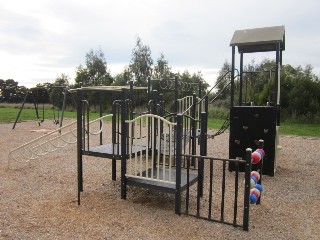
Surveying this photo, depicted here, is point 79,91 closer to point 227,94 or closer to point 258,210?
point 258,210

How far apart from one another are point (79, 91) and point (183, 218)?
2.18 meters

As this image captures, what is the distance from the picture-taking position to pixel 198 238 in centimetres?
303

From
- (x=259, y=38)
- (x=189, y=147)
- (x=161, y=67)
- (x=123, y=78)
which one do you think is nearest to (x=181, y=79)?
(x=161, y=67)

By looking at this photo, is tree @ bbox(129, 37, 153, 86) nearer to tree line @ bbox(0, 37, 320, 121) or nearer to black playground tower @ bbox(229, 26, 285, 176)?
tree line @ bbox(0, 37, 320, 121)

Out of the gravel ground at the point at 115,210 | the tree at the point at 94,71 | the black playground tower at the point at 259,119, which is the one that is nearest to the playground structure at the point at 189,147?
the black playground tower at the point at 259,119

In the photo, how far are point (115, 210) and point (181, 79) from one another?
18511 mm

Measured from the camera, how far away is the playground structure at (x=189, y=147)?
360 cm

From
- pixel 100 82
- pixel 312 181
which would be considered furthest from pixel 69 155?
pixel 100 82

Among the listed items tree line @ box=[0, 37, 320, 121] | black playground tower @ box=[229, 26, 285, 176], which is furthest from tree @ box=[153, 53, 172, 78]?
black playground tower @ box=[229, 26, 285, 176]

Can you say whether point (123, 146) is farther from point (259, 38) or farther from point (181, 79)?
point (181, 79)

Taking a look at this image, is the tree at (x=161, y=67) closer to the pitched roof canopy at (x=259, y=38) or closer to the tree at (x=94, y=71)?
the tree at (x=94, y=71)

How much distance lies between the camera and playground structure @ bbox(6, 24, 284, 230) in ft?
11.8

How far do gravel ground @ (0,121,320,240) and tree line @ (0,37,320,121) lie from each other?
545cm

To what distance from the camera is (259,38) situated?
5.77 metres
